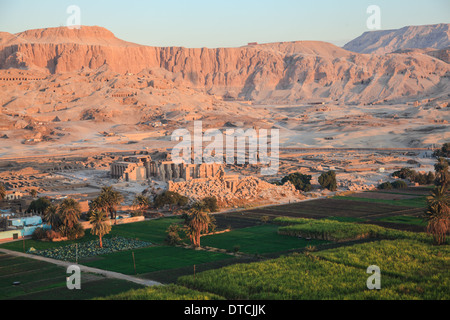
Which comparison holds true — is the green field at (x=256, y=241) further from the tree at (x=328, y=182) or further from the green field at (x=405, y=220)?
the tree at (x=328, y=182)

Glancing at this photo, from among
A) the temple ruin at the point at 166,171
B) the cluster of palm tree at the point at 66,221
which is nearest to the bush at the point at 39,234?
the cluster of palm tree at the point at 66,221

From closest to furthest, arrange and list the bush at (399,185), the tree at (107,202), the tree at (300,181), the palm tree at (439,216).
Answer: the palm tree at (439,216), the tree at (107,202), the tree at (300,181), the bush at (399,185)

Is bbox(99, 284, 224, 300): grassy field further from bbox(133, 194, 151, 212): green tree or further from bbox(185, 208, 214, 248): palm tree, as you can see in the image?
bbox(133, 194, 151, 212): green tree

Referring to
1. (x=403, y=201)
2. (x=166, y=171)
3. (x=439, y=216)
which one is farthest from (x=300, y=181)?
(x=439, y=216)

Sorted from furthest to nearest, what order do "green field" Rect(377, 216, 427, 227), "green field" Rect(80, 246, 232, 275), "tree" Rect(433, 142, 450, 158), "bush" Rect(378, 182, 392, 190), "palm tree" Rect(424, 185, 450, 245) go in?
"tree" Rect(433, 142, 450, 158)
"bush" Rect(378, 182, 392, 190)
"green field" Rect(377, 216, 427, 227)
"palm tree" Rect(424, 185, 450, 245)
"green field" Rect(80, 246, 232, 275)

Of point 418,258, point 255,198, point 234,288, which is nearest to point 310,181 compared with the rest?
point 255,198

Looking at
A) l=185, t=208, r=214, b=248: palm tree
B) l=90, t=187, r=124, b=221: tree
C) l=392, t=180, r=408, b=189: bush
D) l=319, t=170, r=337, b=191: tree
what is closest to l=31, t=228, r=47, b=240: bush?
l=90, t=187, r=124, b=221: tree
